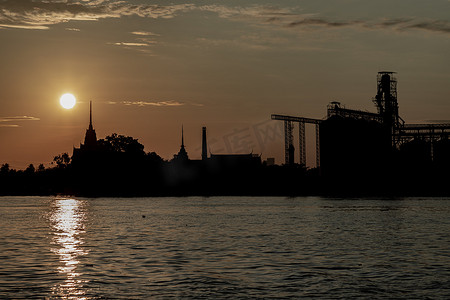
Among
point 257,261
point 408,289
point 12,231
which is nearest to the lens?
point 408,289

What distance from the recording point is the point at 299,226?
72.3m

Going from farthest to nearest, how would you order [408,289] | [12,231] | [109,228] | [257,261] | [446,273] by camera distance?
[109,228]
[12,231]
[257,261]
[446,273]
[408,289]

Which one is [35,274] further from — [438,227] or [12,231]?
[438,227]

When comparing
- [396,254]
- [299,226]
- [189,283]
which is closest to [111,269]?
[189,283]

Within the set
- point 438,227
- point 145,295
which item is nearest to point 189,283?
point 145,295

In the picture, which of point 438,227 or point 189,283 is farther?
point 438,227

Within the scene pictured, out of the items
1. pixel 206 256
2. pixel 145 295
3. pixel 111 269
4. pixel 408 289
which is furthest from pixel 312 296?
pixel 206 256

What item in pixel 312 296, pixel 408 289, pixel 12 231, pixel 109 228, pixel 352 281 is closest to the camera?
pixel 312 296

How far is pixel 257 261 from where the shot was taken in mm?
40000

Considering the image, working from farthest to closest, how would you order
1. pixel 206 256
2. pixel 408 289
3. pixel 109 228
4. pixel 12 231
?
pixel 109 228
pixel 12 231
pixel 206 256
pixel 408 289

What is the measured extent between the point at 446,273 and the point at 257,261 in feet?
32.9

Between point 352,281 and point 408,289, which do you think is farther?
point 352,281

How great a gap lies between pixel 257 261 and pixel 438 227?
36229mm

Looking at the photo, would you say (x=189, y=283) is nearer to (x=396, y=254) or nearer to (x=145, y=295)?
(x=145, y=295)
